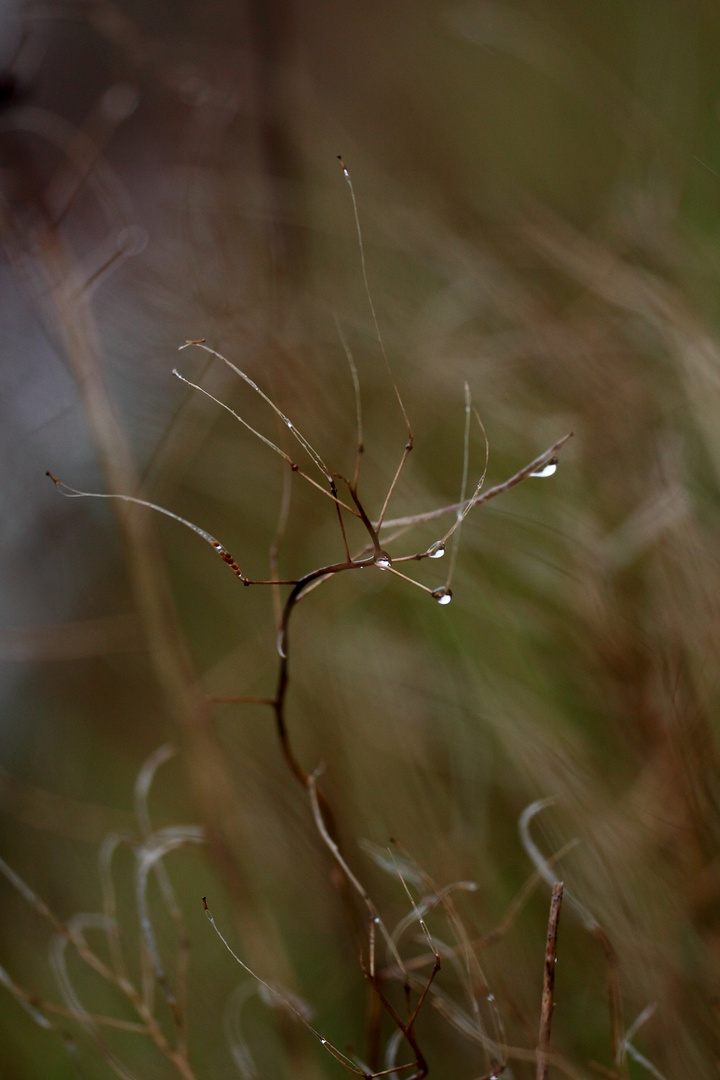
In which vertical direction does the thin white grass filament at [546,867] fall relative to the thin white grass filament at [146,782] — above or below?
below

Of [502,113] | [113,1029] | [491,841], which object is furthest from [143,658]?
[502,113]

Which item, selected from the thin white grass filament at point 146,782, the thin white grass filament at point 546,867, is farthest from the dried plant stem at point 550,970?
the thin white grass filament at point 146,782

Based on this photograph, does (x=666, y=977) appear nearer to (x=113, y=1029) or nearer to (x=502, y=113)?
(x=113, y=1029)

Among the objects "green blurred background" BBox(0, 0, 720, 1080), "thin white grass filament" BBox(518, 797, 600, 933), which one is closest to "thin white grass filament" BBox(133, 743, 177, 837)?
"green blurred background" BBox(0, 0, 720, 1080)

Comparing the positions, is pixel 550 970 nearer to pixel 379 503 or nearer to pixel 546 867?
pixel 546 867

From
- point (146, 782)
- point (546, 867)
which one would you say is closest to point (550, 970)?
point (546, 867)

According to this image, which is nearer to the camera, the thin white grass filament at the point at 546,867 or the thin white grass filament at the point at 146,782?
the thin white grass filament at the point at 546,867

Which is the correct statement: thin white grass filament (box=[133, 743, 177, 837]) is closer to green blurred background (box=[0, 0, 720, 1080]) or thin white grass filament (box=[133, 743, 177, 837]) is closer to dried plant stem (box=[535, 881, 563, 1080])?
green blurred background (box=[0, 0, 720, 1080])

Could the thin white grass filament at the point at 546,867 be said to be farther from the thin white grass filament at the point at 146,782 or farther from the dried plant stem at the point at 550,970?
the thin white grass filament at the point at 146,782
